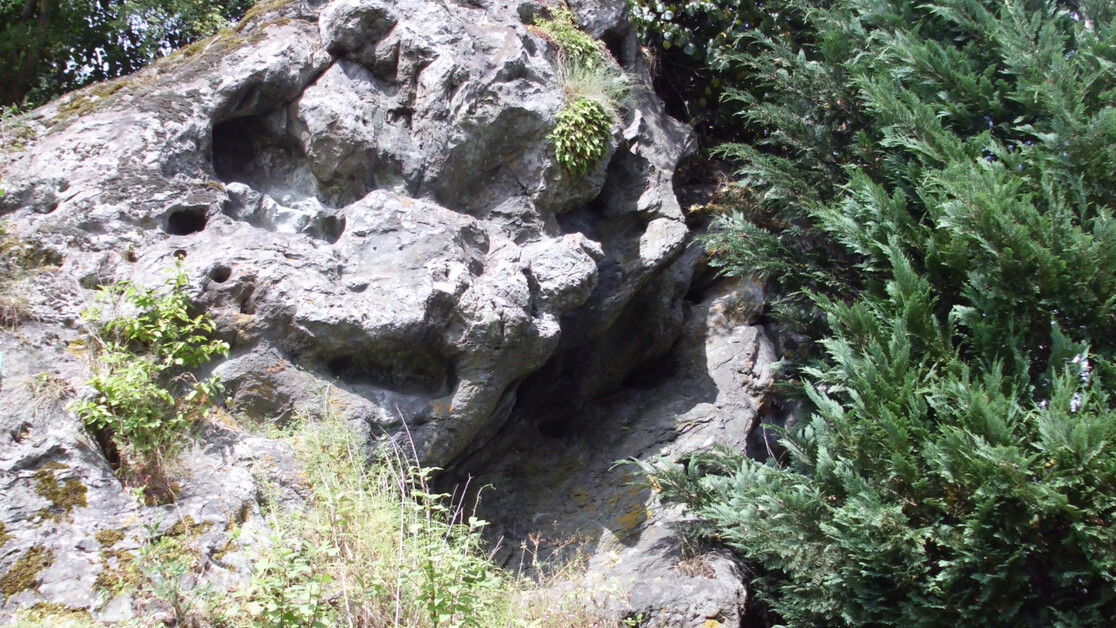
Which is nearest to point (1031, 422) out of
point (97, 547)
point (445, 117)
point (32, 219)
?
point (445, 117)

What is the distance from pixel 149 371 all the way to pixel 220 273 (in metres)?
0.85

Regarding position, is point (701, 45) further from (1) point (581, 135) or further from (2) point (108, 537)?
(2) point (108, 537)

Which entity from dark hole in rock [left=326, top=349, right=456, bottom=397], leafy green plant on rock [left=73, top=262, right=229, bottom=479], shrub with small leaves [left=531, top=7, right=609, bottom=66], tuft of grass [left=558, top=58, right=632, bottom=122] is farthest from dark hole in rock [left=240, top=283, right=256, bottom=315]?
shrub with small leaves [left=531, top=7, right=609, bottom=66]

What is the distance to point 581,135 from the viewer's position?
672cm

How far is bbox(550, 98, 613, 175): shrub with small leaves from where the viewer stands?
6.69 m

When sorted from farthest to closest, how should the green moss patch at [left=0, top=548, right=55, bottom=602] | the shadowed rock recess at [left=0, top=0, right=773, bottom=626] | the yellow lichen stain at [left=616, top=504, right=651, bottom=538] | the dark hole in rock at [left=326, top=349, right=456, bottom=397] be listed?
the yellow lichen stain at [left=616, top=504, right=651, bottom=538], the dark hole in rock at [left=326, top=349, right=456, bottom=397], the shadowed rock recess at [left=0, top=0, right=773, bottom=626], the green moss patch at [left=0, top=548, right=55, bottom=602]

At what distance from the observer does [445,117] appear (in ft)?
21.7

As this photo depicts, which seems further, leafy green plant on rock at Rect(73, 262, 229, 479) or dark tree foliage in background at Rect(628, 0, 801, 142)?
dark tree foliage in background at Rect(628, 0, 801, 142)

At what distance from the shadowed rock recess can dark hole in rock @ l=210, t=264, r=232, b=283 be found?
0.05 ft

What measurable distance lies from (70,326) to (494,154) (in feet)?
10.7

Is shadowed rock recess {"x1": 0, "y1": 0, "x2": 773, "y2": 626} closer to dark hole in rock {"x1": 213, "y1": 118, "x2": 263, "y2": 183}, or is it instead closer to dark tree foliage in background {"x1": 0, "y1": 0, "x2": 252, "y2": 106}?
dark hole in rock {"x1": 213, "y1": 118, "x2": 263, "y2": 183}

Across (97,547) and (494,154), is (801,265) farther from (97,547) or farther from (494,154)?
(97,547)

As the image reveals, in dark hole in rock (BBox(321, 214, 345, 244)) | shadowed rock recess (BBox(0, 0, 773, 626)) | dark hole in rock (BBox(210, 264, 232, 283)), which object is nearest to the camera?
shadowed rock recess (BBox(0, 0, 773, 626))

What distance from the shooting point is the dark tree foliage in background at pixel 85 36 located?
7.61 meters
